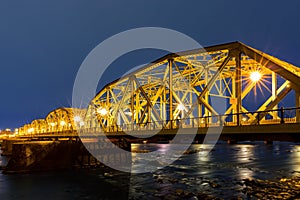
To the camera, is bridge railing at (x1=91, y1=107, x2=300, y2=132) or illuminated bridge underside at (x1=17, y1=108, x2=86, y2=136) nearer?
bridge railing at (x1=91, y1=107, x2=300, y2=132)

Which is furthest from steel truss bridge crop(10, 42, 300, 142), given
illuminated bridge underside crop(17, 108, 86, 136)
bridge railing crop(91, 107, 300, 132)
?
illuminated bridge underside crop(17, 108, 86, 136)

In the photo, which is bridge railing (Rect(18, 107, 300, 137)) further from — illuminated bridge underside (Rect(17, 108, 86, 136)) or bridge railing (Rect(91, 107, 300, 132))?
illuminated bridge underside (Rect(17, 108, 86, 136))

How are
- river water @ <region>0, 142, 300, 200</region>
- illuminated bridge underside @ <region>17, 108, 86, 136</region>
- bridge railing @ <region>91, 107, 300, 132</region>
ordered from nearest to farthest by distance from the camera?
bridge railing @ <region>91, 107, 300, 132</region> → river water @ <region>0, 142, 300, 200</region> → illuminated bridge underside @ <region>17, 108, 86, 136</region>

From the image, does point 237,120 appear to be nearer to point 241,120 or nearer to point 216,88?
point 241,120

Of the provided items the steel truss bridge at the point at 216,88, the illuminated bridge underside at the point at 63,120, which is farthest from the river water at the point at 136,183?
the illuminated bridge underside at the point at 63,120

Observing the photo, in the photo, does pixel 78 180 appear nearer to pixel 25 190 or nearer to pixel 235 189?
pixel 25 190

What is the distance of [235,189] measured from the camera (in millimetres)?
24500

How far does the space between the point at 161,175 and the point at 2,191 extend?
1585cm

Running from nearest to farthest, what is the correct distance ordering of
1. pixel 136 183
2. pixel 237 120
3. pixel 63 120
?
1. pixel 237 120
2. pixel 136 183
3. pixel 63 120

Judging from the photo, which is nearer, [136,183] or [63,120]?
[136,183]

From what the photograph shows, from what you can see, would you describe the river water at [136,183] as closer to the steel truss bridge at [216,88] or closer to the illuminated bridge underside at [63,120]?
the steel truss bridge at [216,88]

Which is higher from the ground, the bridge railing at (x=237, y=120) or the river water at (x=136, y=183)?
the bridge railing at (x=237, y=120)

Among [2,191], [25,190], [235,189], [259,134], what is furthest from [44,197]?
[259,134]

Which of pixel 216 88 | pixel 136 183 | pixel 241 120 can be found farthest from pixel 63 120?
pixel 241 120
